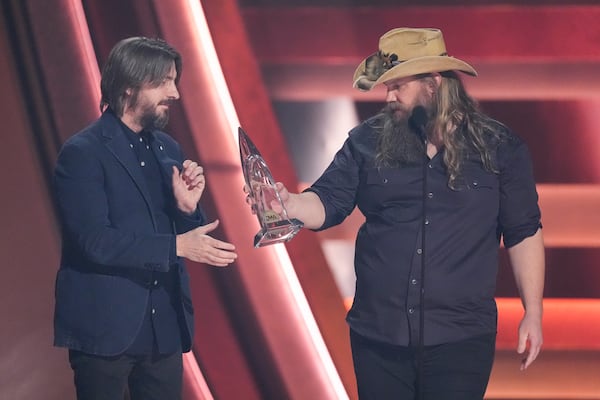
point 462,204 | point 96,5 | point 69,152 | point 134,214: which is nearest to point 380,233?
→ point 462,204

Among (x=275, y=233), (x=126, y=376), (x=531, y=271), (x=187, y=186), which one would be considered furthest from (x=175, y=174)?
(x=531, y=271)

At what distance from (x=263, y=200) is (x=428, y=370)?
0.53m

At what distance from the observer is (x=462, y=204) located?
6.88 ft

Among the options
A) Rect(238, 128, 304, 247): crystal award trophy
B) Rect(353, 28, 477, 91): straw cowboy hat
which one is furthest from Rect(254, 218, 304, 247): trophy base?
Rect(353, 28, 477, 91): straw cowboy hat

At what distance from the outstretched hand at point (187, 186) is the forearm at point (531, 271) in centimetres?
77

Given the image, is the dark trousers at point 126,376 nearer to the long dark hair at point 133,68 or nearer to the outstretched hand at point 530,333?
the long dark hair at point 133,68

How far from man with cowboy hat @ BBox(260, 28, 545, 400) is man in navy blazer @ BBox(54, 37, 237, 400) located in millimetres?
318

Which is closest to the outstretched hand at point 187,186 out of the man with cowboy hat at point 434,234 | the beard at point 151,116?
the beard at point 151,116

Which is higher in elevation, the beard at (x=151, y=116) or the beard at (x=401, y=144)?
the beard at (x=151, y=116)

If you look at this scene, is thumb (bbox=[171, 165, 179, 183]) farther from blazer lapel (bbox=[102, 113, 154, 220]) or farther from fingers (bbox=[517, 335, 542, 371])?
fingers (bbox=[517, 335, 542, 371])

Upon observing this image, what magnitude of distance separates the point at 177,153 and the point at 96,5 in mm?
831

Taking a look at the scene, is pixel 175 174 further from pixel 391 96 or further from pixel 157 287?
pixel 391 96

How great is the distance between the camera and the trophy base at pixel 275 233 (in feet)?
6.75

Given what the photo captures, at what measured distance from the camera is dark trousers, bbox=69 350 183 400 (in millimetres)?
2225
